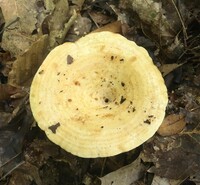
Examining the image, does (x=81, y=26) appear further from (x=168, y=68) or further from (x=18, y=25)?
(x=168, y=68)

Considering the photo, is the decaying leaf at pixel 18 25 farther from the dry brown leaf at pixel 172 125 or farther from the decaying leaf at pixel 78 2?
the dry brown leaf at pixel 172 125

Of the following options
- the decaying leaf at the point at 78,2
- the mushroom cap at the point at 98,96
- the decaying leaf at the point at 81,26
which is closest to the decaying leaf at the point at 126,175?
the mushroom cap at the point at 98,96

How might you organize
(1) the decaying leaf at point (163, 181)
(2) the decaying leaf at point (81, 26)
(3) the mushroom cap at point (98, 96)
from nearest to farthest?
1. (3) the mushroom cap at point (98, 96)
2. (1) the decaying leaf at point (163, 181)
3. (2) the decaying leaf at point (81, 26)

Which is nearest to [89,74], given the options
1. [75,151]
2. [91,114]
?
[91,114]

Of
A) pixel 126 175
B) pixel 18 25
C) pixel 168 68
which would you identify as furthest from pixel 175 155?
pixel 18 25

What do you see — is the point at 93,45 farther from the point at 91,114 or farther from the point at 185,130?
the point at 185,130

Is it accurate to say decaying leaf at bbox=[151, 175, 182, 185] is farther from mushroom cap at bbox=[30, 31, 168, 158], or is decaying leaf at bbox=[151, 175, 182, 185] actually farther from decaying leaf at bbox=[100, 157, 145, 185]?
mushroom cap at bbox=[30, 31, 168, 158]
